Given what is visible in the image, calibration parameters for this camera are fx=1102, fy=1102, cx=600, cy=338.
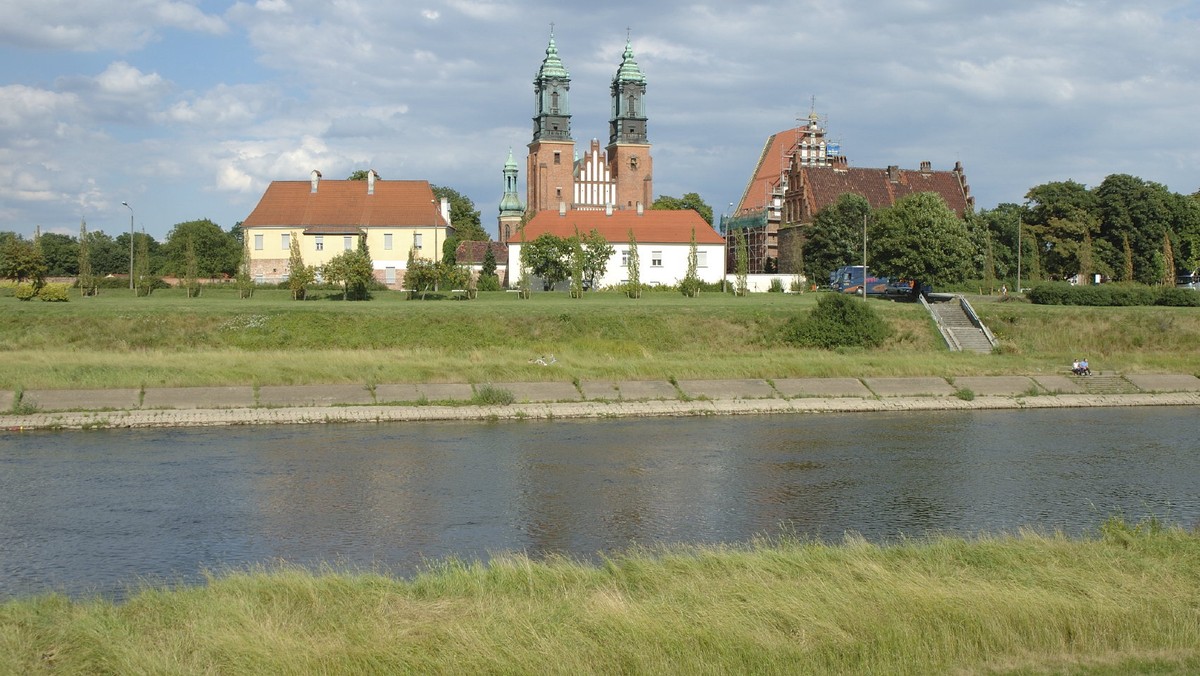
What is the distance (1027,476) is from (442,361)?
62.0 ft

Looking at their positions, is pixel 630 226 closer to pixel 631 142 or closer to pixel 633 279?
pixel 633 279

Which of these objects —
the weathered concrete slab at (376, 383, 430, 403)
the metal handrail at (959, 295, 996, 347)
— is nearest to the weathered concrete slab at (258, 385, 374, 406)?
the weathered concrete slab at (376, 383, 430, 403)

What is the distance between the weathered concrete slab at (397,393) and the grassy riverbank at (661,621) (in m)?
18.1

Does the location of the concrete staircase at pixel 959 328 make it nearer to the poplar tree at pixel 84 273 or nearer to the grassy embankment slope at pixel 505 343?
the grassy embankment slope at pixel 505 343

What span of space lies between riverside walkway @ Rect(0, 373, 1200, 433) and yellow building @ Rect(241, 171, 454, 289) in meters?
44.0

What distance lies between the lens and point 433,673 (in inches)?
348

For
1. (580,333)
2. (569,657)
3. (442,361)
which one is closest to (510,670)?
(569,657)

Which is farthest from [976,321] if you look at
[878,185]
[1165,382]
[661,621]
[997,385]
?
[878,185]

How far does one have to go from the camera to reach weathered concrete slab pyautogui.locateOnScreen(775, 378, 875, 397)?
1266 inches

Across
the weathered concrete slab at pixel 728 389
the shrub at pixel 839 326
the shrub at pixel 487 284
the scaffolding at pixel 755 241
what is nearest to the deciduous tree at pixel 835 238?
the scaffolding at pixel 755 241

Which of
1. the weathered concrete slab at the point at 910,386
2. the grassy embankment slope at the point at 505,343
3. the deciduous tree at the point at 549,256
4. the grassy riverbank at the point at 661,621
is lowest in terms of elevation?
the grassy riverbank at the point at 661,621

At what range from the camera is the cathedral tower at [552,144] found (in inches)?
4264

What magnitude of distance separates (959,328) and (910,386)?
37.7 ft

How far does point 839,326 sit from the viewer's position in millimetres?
40875
